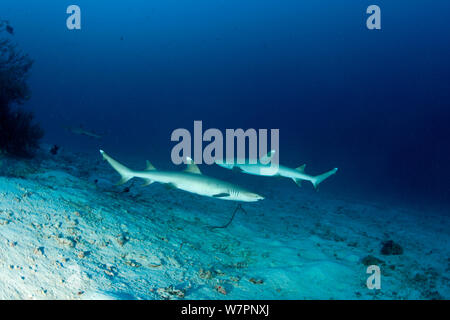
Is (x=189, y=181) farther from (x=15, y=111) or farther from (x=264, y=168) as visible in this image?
(x=15, y=111)

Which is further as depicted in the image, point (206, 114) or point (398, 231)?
point (206, 114)

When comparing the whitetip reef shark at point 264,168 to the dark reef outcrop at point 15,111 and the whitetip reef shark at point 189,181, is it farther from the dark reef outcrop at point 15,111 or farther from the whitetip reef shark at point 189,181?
the dark reef outcrop at point 15,111

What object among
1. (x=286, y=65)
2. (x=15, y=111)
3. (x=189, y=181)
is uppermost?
(x=286, y=65)

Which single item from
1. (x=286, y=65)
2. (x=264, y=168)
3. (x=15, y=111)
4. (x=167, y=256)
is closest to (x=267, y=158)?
(x=264, y=168)

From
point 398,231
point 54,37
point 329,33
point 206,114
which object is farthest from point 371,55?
point 54,37

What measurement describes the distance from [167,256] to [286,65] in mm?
172685

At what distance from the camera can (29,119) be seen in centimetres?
1045

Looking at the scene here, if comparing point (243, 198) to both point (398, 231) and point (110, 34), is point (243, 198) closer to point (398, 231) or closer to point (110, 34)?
point (398, 231)

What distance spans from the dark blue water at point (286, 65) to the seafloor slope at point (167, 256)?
10551cm

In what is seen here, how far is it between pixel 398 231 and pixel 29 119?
15.9 m

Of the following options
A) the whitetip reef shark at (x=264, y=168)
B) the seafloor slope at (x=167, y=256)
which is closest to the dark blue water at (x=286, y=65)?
the whitetip reef shark at (x=264, y=168)

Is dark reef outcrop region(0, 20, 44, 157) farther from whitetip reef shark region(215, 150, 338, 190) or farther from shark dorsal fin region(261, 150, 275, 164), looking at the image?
shark dorsal fin region(261, 150, 275, 164)

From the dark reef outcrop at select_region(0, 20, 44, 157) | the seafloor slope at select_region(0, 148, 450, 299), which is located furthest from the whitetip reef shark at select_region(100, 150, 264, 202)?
the dark reef outcrop at select_region(0, 20, 44, 157)

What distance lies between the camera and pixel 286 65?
522ft
